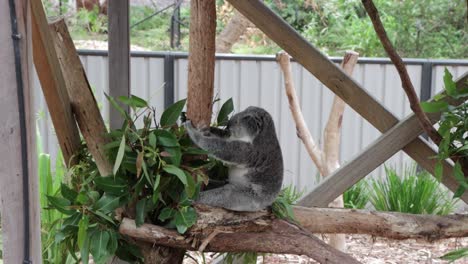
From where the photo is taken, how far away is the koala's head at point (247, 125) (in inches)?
102

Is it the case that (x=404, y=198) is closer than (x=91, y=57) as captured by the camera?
Yes

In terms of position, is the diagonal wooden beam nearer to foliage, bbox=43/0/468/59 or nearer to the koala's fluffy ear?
the koala's fluffy ear

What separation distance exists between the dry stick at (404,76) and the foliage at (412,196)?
1.98m

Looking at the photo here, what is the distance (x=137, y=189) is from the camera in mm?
2236

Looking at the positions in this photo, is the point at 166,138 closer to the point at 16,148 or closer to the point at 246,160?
the point at 246,160

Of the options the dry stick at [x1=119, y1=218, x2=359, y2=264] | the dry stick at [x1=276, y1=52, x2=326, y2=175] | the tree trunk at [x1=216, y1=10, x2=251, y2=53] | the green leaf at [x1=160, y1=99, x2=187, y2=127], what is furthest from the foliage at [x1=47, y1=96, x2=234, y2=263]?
the tree trunk at [x1=216, y1=10, x2=251, y2=53]

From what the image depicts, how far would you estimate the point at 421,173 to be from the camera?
5.14 meters

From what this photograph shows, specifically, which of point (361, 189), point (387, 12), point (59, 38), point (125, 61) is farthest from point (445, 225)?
point (387, 12)

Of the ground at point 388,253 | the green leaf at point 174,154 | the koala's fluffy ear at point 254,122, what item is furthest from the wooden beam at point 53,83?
the ground at point 388,253

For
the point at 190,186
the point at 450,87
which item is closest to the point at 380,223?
the point at 450,87

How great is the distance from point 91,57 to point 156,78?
1.92 feet

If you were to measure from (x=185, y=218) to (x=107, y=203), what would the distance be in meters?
0.27

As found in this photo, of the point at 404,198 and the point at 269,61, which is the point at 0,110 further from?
the point at 269,61

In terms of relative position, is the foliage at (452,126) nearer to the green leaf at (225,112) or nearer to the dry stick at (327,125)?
the green leaf at (225,112)
